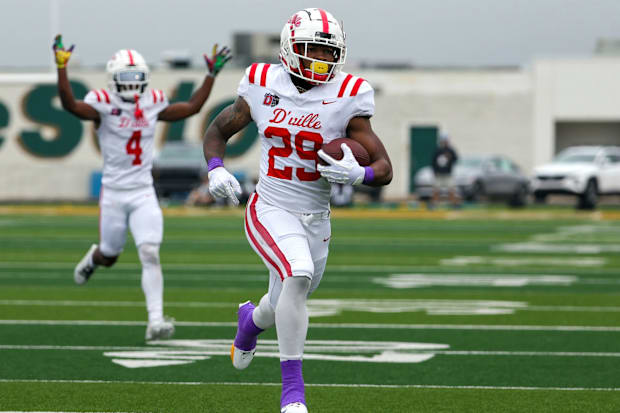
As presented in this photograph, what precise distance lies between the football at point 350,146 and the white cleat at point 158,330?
8.72ft

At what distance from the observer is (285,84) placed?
5.74m

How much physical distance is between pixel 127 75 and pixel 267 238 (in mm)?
3083

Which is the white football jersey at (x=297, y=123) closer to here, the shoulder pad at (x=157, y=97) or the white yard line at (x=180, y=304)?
the shoulder pad at (x=157, y=97)

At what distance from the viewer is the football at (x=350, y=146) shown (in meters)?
5.47

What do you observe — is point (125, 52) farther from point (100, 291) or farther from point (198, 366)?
point (100, 291)

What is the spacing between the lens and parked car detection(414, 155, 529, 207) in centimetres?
2828

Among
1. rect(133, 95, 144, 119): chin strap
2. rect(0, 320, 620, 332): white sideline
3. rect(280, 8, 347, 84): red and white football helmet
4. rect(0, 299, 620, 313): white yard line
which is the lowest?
rect(0, 299, 620, 313): white yard line

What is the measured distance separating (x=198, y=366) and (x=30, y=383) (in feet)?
3.36

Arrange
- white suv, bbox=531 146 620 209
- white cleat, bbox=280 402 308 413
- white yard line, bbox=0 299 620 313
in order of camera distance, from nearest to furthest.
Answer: white cleat, bbox=280 402 308 413
white yard line, bbox=0 299 620 313
white suv, bbox=531 146 620 209

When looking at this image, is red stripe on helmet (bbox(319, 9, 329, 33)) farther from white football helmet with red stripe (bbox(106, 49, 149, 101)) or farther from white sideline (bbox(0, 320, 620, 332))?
white sideline (bbox(0, 320, 620, 332))

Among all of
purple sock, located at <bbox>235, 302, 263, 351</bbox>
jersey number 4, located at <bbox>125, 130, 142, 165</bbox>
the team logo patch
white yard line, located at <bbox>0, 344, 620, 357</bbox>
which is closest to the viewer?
the team logo patch

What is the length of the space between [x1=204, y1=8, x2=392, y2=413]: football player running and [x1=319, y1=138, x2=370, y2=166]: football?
5 cm

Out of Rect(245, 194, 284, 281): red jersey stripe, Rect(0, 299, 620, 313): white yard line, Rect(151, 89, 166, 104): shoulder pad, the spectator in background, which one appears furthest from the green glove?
the spectator in background

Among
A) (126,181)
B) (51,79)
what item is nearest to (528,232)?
(51,79)
